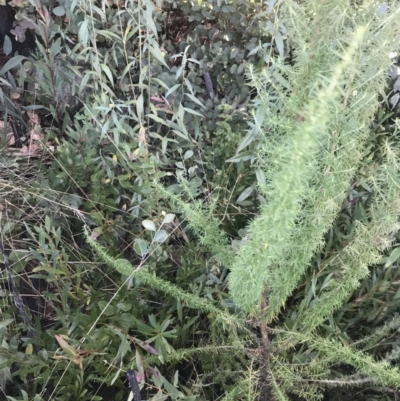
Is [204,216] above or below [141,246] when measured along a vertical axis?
above

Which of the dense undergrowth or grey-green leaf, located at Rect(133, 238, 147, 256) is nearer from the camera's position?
the dense undergrowth

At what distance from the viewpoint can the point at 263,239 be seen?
0.65 m

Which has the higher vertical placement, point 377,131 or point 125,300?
point 377,131

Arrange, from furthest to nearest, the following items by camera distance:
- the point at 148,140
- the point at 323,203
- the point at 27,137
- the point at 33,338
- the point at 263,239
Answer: the point at 27,137
the point at 148,140
the point at 33,338
the point at 323,203
the point at 263,239

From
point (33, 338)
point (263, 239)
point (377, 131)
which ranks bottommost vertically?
point (33, 338)

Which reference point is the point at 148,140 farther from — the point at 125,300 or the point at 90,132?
the point at 125,300

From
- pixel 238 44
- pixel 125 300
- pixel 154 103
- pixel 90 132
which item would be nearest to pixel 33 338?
pixel 125 300

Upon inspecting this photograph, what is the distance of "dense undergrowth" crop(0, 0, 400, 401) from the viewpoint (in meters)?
0.73

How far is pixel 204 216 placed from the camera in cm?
95

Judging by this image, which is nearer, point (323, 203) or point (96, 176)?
point (323, 203)

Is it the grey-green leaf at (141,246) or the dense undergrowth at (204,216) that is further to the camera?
the grey-green leaf at (141,246)

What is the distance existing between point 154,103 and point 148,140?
0.37 ft

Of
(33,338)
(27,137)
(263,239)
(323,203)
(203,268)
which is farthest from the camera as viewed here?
(27,137)

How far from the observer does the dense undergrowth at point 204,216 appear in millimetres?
732
